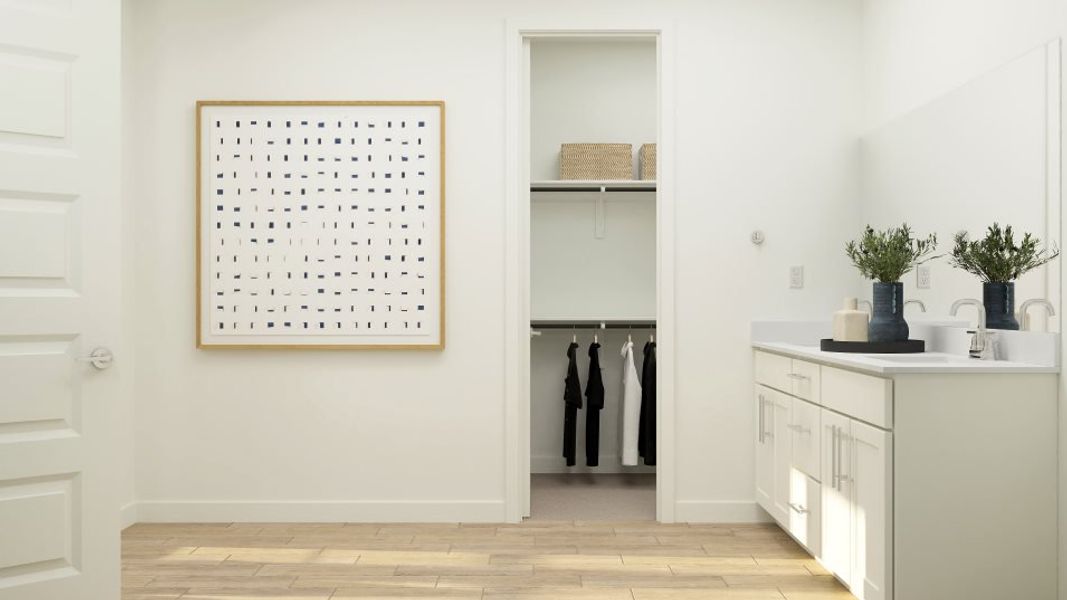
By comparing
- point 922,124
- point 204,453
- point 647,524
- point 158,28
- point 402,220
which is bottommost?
point 647,524

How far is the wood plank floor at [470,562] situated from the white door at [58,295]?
0.63 metres

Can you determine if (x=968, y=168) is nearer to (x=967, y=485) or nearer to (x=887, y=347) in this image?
(x=887, y=347)

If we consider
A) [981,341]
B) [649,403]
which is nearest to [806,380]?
[981,341]

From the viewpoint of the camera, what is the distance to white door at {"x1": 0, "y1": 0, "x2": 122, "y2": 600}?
94.5 inches

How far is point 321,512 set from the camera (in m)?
4.01

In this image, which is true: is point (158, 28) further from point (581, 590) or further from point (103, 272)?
point (581, 590)

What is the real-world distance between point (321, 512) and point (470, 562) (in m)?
0.95

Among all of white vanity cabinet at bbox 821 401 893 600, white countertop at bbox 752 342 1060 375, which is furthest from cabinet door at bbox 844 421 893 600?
white countertop at bbox 752 342 1060 375

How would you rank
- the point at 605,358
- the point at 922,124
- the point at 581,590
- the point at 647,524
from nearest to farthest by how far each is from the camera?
the point at 581,590 < the point at 922,124 < the point at 647,524 < the point at 605,358

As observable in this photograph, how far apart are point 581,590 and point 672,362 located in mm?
1284

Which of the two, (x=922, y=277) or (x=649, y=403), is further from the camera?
(x=649, y=403)

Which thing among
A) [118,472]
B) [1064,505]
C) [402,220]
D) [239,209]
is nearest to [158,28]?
[239,209]

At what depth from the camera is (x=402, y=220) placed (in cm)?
400

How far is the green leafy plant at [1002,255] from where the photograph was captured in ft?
8.73
